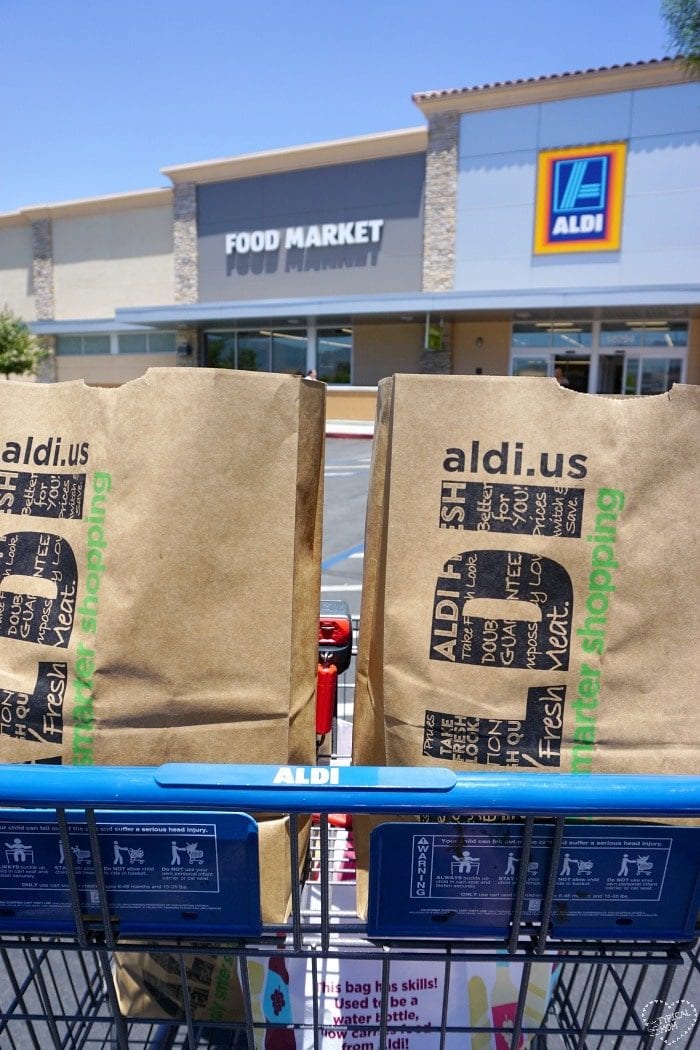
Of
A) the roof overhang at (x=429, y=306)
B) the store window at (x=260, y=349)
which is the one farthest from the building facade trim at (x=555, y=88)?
the store window at (x=260, y=349)

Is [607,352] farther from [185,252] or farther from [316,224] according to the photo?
[185,252]

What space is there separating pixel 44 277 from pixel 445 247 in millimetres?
17125

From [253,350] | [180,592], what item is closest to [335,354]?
[253,350]

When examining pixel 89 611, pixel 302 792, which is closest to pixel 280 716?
pixel 302 792

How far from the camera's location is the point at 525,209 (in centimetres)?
1991

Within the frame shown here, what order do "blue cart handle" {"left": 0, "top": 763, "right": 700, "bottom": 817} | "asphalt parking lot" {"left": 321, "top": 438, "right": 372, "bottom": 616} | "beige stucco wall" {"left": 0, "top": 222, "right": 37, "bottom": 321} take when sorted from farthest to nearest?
"beige stucco wall" {"left": 0, "top": 222, "right": 37, "bottom": 321} → "asphalt parking lot" {"left": 321, "top": 438, "right": 372, "bottom": 616} → "blue cart handle" {"left": 0, "top": 763, "right": 700, "bottom": 817}

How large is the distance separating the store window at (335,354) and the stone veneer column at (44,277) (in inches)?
472

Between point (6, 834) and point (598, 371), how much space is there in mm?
21599

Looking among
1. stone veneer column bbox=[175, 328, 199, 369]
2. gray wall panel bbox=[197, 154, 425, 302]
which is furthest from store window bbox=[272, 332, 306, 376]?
stone veneer column bbox=[175, 328, 199, 369]

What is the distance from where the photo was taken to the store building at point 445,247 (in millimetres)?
18625

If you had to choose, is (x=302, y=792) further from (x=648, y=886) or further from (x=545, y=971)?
(x=545, y=971)

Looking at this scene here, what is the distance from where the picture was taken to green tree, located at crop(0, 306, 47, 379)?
78.2 ft

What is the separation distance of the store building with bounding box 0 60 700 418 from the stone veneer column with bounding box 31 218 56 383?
0.94 metres

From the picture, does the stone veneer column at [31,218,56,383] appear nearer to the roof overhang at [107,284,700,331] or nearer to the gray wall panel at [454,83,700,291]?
the roof overhang at [107,284,700,331]
